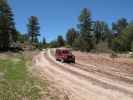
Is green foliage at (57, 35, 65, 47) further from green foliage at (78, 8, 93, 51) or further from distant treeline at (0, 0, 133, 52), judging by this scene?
green foliage at (78, 8, 93, 51)

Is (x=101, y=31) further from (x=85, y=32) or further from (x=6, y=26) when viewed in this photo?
(x=6, y=26)

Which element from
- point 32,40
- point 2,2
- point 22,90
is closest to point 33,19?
point 32,40

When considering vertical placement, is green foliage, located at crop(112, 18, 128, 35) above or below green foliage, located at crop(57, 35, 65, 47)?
above

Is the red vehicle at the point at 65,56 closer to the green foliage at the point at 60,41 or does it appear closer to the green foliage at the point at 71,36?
the green foliage at the point at 71,36

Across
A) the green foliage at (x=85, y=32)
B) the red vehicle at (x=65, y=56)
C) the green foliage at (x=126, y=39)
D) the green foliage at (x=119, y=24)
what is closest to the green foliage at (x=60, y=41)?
the green foliage at (x=119, y=24)

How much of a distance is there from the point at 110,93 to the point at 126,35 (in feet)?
234

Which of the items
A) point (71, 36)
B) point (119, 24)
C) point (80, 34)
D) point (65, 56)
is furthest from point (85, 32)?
point (71, 36)

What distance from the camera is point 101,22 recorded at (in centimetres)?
13550

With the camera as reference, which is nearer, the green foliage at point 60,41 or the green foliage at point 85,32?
the green foliage at point 85,32

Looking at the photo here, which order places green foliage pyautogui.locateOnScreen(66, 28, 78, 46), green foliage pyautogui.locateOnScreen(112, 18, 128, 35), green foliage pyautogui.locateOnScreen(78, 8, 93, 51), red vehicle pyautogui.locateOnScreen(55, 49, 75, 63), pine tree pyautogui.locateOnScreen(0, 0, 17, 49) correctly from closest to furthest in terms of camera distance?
red vehicle pyautogui.locateOnScreen(55, 49, 75, 63)
pine tree pyautogui.locateOnScreen(0, 0, 17, 49)
green foliage pyautogui.locateOnScreen(78, 8, 93, 51)
green foliage pyautogui.locateOnScreen(112, 18, 128, 35)
green foliage pyautogui.locateOnScreen(66, 28, 78, 46)

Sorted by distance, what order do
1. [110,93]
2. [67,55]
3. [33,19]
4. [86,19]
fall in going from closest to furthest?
[110,93], [67,55], [86,19], [33,19]

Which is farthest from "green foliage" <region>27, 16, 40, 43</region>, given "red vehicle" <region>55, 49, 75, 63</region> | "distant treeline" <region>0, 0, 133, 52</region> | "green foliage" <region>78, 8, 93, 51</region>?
"red vehicle" <region>55, 49, 75, 63</region>

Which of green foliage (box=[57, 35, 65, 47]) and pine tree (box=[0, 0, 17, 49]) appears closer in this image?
pine tree (box=[0, 0, 17, 49])

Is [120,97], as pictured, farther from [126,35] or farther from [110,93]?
[126,35]
